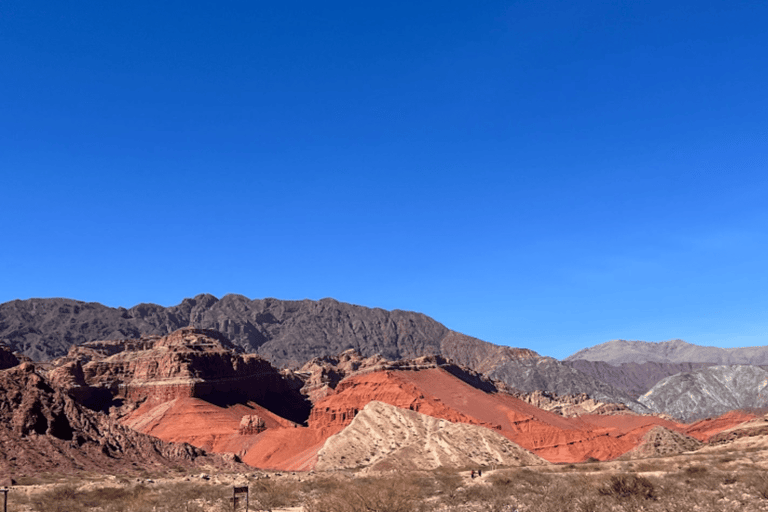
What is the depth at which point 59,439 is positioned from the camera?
165 feet

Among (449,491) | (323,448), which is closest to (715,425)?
(323,448)

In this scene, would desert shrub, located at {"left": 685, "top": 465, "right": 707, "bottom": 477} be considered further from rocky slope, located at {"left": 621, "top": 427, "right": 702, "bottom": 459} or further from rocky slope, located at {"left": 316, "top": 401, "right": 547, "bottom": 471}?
rocky slope, located at {"left": 621, "top": 427, "right": 702, "bottom": 459}

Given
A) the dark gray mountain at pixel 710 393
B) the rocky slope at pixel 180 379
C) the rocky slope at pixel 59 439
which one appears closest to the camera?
the rocky slope at pixel 59 439

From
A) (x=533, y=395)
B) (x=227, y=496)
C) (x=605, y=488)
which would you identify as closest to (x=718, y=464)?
(x=605, y=488)

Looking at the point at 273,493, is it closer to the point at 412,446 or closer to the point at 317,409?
the point at 412,446

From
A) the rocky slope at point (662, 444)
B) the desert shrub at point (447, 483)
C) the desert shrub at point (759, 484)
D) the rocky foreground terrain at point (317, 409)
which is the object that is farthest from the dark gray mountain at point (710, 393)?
the desert shrub at point (759, 484)

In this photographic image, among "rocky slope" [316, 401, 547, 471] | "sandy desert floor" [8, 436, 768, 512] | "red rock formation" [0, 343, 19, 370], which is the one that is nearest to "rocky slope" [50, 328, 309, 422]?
"red rock formation" [0, 343, 19, 370]

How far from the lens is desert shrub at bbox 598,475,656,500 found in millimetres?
28094

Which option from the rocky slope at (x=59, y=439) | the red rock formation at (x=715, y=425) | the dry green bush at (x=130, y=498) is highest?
the rocky slope at (x=59, y=439)

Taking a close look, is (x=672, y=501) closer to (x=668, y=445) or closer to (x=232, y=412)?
(x=668, y=445)

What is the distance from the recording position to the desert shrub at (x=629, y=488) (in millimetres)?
28094

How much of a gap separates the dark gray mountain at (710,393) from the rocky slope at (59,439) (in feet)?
491

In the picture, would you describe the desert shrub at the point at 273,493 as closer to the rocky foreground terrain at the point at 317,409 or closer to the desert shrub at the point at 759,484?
the rocky foreground terrain at the point at 317,409

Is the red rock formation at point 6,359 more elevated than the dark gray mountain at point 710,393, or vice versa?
the red rock formation at point 6,359
